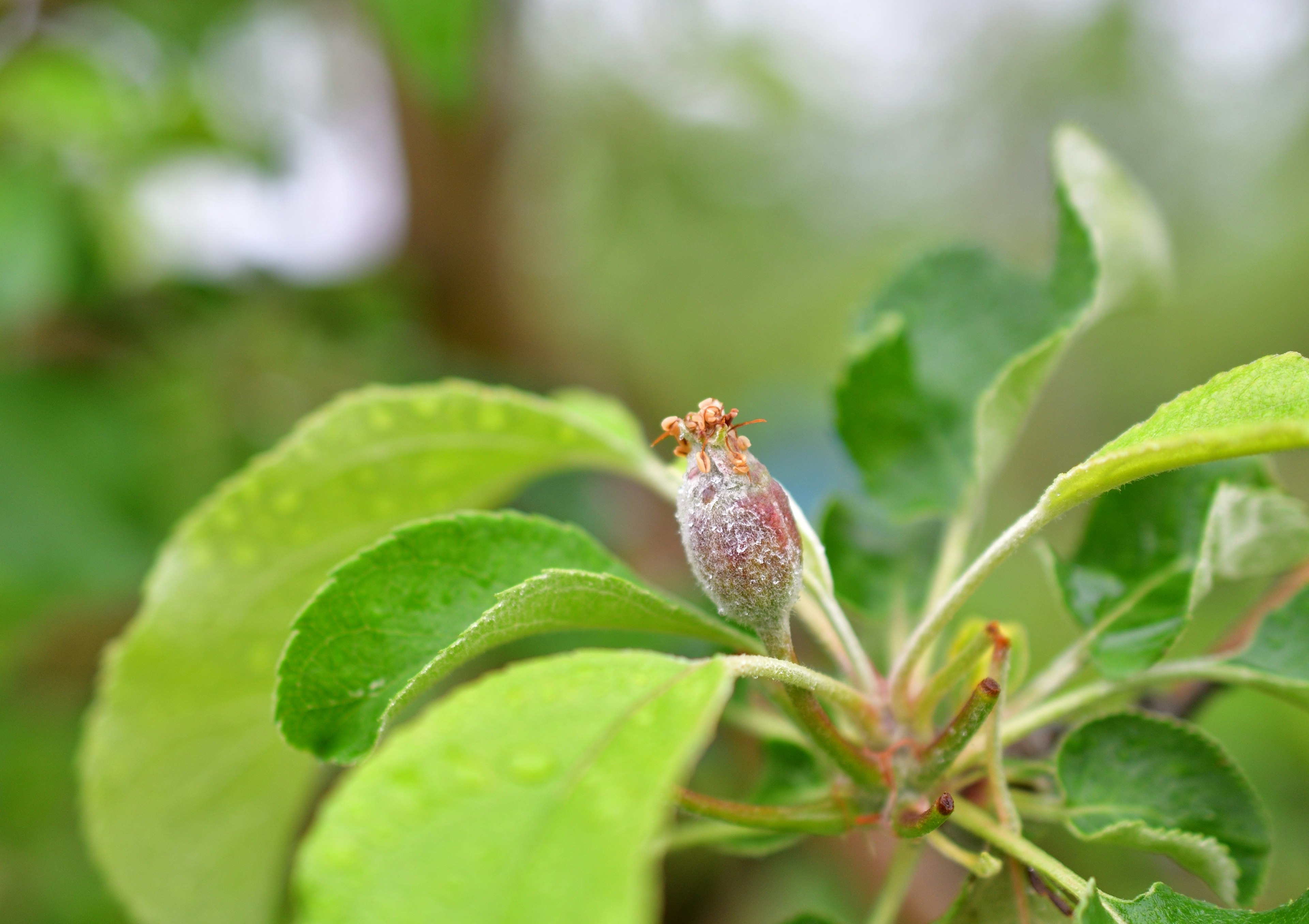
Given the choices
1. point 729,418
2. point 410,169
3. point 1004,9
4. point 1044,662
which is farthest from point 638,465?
point 1004,9

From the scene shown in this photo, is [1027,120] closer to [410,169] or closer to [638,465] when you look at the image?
[410,169]

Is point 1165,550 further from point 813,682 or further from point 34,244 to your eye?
point 34,244

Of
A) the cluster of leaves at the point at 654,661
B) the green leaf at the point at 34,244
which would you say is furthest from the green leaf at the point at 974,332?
the green leaf at the point at 34,244

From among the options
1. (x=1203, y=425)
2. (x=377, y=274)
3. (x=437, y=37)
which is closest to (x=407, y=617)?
(x=1203, y=425)

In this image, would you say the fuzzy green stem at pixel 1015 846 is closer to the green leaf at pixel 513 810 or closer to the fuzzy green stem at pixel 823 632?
the fuzzy green stem at pixel 823 632

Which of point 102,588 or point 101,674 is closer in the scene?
point 101,674
